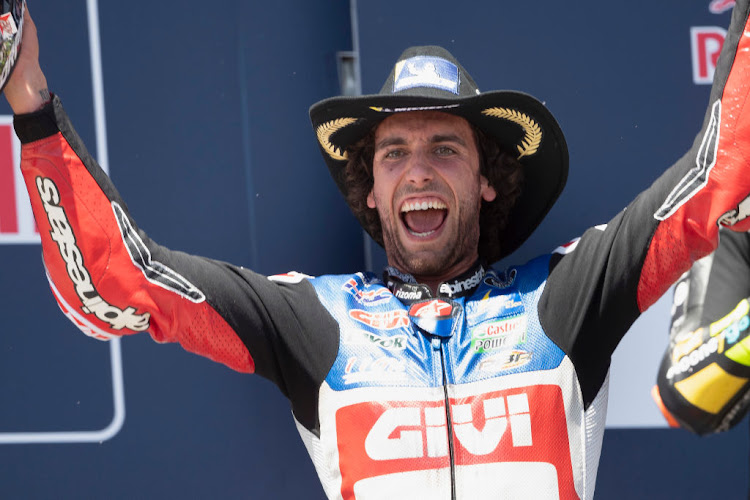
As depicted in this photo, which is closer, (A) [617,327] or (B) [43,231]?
(B) [43,231]

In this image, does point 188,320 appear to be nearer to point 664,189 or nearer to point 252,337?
point 252,337

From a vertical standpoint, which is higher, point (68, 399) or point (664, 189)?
point (664, 189)

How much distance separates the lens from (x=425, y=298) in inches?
96.1

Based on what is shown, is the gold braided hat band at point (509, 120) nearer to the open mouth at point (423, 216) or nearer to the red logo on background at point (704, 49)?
the open mouth at point (423, 216)

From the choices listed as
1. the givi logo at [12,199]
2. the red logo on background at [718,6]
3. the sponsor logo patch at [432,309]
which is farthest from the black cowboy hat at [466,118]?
the givi logo at [12,199]

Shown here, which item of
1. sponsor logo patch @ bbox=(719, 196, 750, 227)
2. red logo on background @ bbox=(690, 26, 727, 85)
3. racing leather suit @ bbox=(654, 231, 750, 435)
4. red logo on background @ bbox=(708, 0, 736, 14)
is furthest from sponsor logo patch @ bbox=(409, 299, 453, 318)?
red logo on background @ bbox=(708, 0, 736, 14)

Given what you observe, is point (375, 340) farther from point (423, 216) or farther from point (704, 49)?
point (704, 49)

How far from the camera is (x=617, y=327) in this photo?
2.27 meters

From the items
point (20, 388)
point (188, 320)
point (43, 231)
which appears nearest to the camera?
point (43, 231)

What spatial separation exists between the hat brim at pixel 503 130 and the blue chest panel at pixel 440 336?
0.29 metres

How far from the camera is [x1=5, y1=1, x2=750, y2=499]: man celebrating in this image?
2.06 m

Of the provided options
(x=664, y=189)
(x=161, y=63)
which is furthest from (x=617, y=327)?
(x=161, y=63)

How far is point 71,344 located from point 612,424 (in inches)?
57.3

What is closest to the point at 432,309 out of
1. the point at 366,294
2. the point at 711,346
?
the point at 366,294
